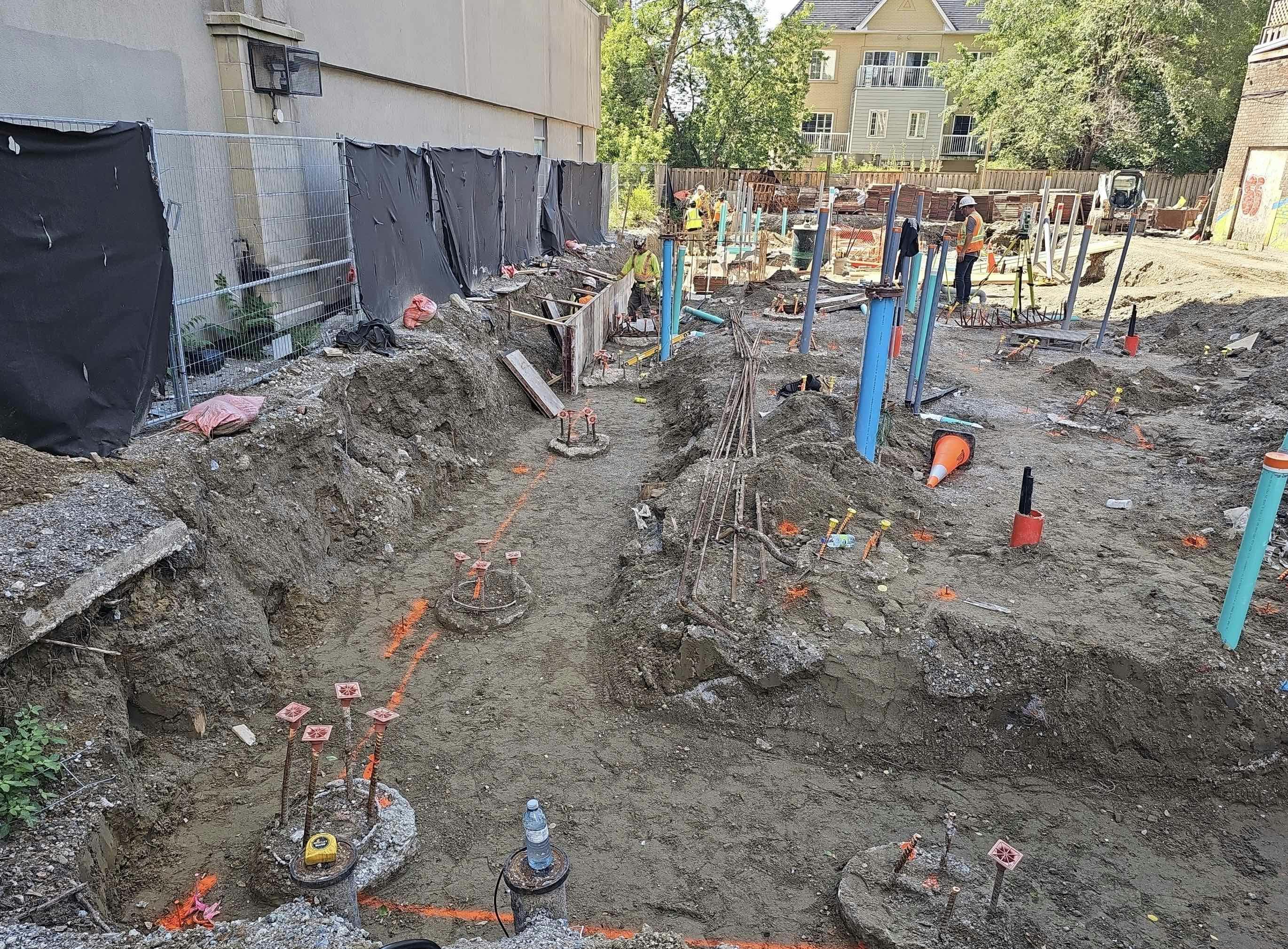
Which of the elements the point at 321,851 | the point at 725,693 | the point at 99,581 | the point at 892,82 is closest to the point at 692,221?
the point at 725,693

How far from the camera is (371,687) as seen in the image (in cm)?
592

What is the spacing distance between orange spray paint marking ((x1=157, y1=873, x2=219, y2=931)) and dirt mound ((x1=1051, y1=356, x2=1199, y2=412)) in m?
12.9

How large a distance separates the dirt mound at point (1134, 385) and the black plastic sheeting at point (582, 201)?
1224 cm

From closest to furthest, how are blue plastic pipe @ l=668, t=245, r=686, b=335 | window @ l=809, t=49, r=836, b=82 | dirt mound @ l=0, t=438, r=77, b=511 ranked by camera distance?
1. dirt mound @ l=0, t=438, r=77, b=511
2. blue plastic pipe @ l=668, t=245, r=686, b=335
3. window @ l=809, t=49, r=836, b=82

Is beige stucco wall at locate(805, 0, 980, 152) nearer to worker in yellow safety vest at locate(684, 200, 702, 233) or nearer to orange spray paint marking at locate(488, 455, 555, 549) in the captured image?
worker in yellow safety vest at locate(684, 200, 702, 233)

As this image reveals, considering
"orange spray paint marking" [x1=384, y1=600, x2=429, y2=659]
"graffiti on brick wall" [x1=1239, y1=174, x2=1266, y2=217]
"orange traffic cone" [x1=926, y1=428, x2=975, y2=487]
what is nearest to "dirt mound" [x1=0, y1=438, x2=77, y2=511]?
"orange spray paint marking" [x1=384, y1=600, x2=429, y2=659]

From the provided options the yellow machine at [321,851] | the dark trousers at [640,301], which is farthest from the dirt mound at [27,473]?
the dark trousers at [640,301]

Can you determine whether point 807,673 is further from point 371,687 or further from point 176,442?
point 176,442

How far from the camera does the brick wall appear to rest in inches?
866

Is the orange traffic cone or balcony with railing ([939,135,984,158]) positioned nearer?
the orange traffic cone

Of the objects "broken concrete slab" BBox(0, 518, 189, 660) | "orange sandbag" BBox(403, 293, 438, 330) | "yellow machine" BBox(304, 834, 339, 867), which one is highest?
"orange sandbag" BBox(403, 293, 438, 330)

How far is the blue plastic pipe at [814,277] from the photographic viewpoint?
40.3 ft

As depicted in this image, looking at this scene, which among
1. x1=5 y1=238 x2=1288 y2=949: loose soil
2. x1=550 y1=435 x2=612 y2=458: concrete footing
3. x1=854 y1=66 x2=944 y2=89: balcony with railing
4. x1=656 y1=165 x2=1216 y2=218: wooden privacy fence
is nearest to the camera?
x1=5 y1=238 x2=1288 y2=949: loose soil

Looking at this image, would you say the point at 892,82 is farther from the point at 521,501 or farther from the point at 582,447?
the point at 521,501
